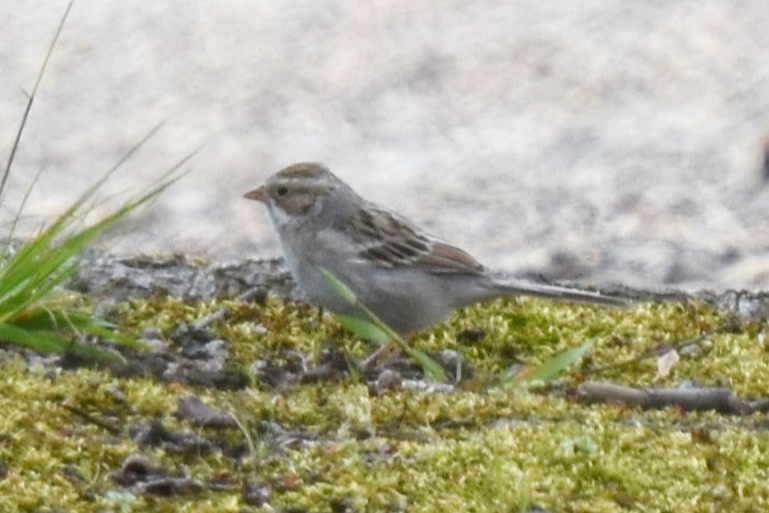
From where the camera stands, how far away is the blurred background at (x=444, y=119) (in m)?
6.73

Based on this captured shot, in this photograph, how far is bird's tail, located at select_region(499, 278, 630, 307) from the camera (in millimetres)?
5953

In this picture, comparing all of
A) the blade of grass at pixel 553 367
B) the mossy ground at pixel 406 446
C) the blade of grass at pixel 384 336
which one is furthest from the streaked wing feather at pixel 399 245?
the blade of grass at pixel 553 367

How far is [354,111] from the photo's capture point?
745 cm

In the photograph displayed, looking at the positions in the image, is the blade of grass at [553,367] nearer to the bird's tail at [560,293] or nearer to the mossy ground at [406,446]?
the mossy ground at [406,446]

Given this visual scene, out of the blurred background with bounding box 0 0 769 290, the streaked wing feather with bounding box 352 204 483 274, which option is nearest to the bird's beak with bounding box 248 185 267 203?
the blurred background with bounding box 0 0 769 290

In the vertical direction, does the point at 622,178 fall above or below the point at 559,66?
below

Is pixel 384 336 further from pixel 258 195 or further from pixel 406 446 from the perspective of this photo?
pixel 258 195

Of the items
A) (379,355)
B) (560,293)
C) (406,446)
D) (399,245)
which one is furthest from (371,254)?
(406,446)

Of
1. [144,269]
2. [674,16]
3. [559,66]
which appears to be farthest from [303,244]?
[674,16]

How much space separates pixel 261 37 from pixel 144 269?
1.96 metres

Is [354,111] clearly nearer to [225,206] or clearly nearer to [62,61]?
[225,206]

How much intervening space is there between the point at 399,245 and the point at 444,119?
1047 millimetres

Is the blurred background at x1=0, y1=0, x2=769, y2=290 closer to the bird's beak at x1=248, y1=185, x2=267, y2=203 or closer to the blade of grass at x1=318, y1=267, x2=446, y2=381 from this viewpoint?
the bird's beak at x1=248, y1=185, x2=267, y2=203

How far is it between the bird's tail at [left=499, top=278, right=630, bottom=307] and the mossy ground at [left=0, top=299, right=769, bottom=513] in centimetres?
37
